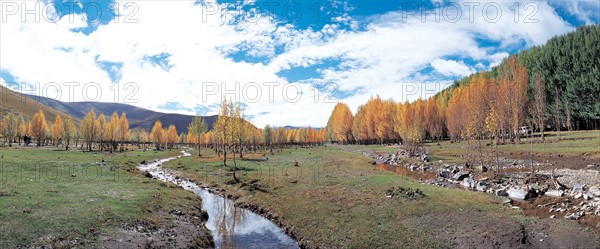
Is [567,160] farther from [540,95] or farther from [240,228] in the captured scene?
[240,228]

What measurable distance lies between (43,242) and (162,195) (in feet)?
54.0

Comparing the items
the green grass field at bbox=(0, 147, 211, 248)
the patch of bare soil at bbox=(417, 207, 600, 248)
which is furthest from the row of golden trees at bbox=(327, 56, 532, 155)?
the green grass field at bbox=(0, 147, 211, 248)

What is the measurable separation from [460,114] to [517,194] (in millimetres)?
83349

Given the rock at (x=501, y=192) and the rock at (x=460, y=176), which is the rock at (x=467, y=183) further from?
the rock at (x=501, y=192)

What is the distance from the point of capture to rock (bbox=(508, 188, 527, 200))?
99.6 feet

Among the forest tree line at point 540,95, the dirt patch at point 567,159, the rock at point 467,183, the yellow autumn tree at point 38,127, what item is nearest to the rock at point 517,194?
the rock at point 467,183

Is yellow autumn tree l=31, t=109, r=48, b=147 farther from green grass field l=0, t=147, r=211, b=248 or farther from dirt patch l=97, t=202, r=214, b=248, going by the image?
dirt patch l=97, t=202, r=214, b=248

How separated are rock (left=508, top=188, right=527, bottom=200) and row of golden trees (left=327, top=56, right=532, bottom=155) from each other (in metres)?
14.6

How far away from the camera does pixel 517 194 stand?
3112 cm

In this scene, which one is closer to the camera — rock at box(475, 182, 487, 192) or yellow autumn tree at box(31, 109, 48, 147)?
rock at box(475, 182, 487, 192)

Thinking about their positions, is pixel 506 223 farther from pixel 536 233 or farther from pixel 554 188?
pixel 554 188

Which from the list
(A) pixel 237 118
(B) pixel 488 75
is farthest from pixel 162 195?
(B) pixel 488 75

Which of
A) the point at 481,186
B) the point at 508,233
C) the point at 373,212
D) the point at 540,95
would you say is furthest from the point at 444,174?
the point at 540,95

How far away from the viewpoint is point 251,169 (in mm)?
60000
